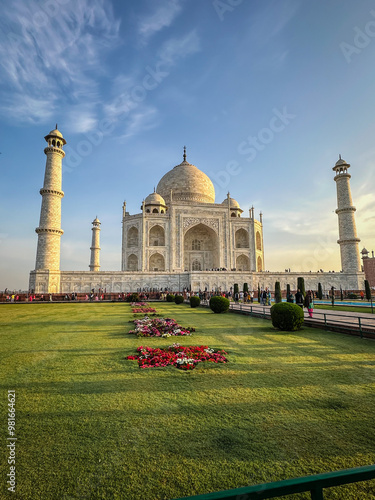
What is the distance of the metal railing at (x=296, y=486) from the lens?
39.9 inches

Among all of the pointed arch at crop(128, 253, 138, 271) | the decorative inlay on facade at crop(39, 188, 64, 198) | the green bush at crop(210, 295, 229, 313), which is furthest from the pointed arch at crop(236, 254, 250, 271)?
the green bush at crop(210, 295, 229, 313)

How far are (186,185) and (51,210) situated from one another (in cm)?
1960

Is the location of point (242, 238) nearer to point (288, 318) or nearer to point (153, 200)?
point (153, 200)

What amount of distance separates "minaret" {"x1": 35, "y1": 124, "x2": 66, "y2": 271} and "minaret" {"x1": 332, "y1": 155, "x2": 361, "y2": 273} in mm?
29549

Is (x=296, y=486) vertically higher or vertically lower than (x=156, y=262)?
lower

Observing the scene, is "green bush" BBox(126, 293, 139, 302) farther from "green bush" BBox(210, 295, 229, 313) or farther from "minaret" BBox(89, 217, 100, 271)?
"minaret" BBox(89, 217, 100, 271)

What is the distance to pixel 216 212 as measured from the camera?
122ft

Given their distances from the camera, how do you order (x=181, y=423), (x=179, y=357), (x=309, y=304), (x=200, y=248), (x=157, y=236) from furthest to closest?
(x=200, y=248) < (x=157, y=236) < (x=309, y=304) < (x=179, y=357) < (x=181, y=423)

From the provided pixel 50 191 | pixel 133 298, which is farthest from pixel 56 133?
pixel 133 298

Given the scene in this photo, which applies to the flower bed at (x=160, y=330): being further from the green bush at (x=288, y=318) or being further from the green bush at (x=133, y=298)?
the green bush at (x=133, y=298)

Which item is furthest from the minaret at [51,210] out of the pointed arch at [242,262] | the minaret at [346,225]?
the minaret at [346,225]

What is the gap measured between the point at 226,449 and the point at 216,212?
3552cm

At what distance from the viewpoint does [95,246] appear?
134ft

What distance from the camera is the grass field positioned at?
86.5 inches
